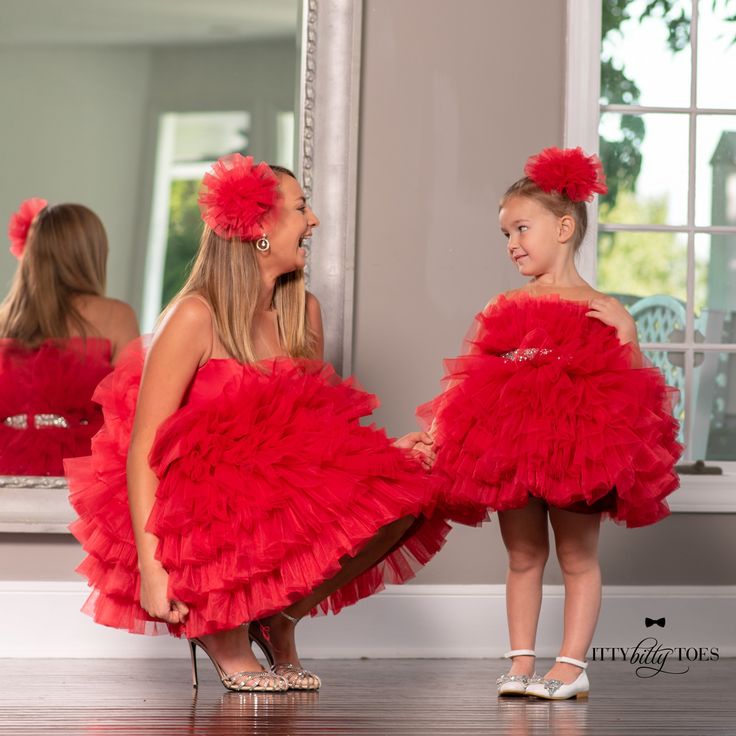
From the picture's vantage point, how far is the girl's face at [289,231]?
8.21ft

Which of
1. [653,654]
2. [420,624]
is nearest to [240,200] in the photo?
[420,624]

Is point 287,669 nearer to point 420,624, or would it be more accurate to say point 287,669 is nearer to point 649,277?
point 420,624

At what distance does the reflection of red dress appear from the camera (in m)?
3.07

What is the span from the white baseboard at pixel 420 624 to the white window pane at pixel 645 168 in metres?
1.09

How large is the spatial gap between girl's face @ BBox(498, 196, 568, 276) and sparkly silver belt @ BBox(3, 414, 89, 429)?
131 centimetres

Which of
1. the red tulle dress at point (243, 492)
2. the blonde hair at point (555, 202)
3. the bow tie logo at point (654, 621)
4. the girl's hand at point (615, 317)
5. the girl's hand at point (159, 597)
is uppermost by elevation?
the blonde hair at point (555, 202)

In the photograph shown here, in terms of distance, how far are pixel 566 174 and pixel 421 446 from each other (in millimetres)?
689

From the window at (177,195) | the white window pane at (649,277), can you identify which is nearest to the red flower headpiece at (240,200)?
the window at (177,195)

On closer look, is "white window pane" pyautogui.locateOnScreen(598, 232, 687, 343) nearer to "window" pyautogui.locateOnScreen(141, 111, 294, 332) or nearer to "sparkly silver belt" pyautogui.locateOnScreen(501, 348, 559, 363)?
"sparkly silver belt" pyautogui.locateOnScreen(501, 348, 559, 363)

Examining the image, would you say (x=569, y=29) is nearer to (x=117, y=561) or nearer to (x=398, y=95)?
(x=398, y=95)

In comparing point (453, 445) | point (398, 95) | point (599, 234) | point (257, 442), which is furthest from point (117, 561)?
point (599, 234)

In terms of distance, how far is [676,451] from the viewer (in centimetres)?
243

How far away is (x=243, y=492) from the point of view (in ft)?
7.25

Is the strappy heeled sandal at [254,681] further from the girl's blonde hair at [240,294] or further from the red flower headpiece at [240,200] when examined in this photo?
the red flower headpiece at [240,200]
